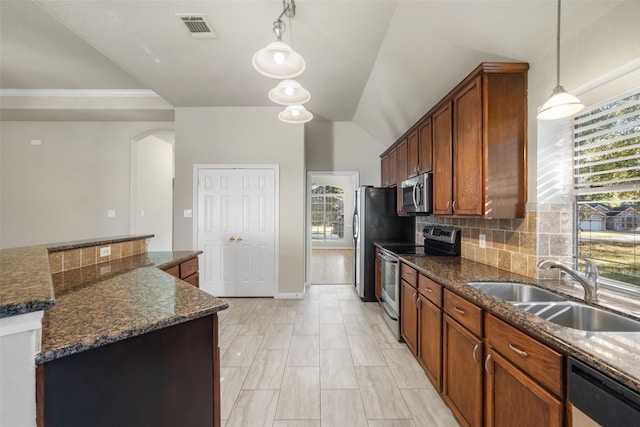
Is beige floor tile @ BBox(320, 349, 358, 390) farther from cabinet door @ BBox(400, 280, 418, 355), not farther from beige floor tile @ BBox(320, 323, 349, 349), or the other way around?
cabinet door @ BBox(400, 280, 418, 355)

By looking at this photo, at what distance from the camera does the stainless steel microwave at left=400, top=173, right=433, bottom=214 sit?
2.73 meters

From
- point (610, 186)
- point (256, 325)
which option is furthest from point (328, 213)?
point (610, 186)

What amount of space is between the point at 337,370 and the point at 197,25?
3.23 meters

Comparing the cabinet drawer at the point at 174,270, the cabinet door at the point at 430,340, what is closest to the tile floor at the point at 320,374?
the cabinet door at the point at 430,340

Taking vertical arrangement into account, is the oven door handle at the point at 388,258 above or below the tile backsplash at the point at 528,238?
below

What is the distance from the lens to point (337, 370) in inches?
88.6

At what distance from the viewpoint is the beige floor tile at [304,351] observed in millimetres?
2367

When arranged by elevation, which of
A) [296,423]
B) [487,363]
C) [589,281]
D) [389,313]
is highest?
[589,281]

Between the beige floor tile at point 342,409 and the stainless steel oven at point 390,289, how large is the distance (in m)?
0.97

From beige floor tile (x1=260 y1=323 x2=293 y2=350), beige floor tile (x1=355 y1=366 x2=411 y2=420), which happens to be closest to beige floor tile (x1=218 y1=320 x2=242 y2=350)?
beige floor tile (x1=260 y1=323 x2=293 y2=350)

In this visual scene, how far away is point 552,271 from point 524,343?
93 centimetres

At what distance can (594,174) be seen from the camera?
1561mm

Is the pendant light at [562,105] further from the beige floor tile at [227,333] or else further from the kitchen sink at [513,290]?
the beige floor tile at [227,333]

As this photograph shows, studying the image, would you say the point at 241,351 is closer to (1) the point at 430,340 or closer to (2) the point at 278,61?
(1) the point at 430,340
